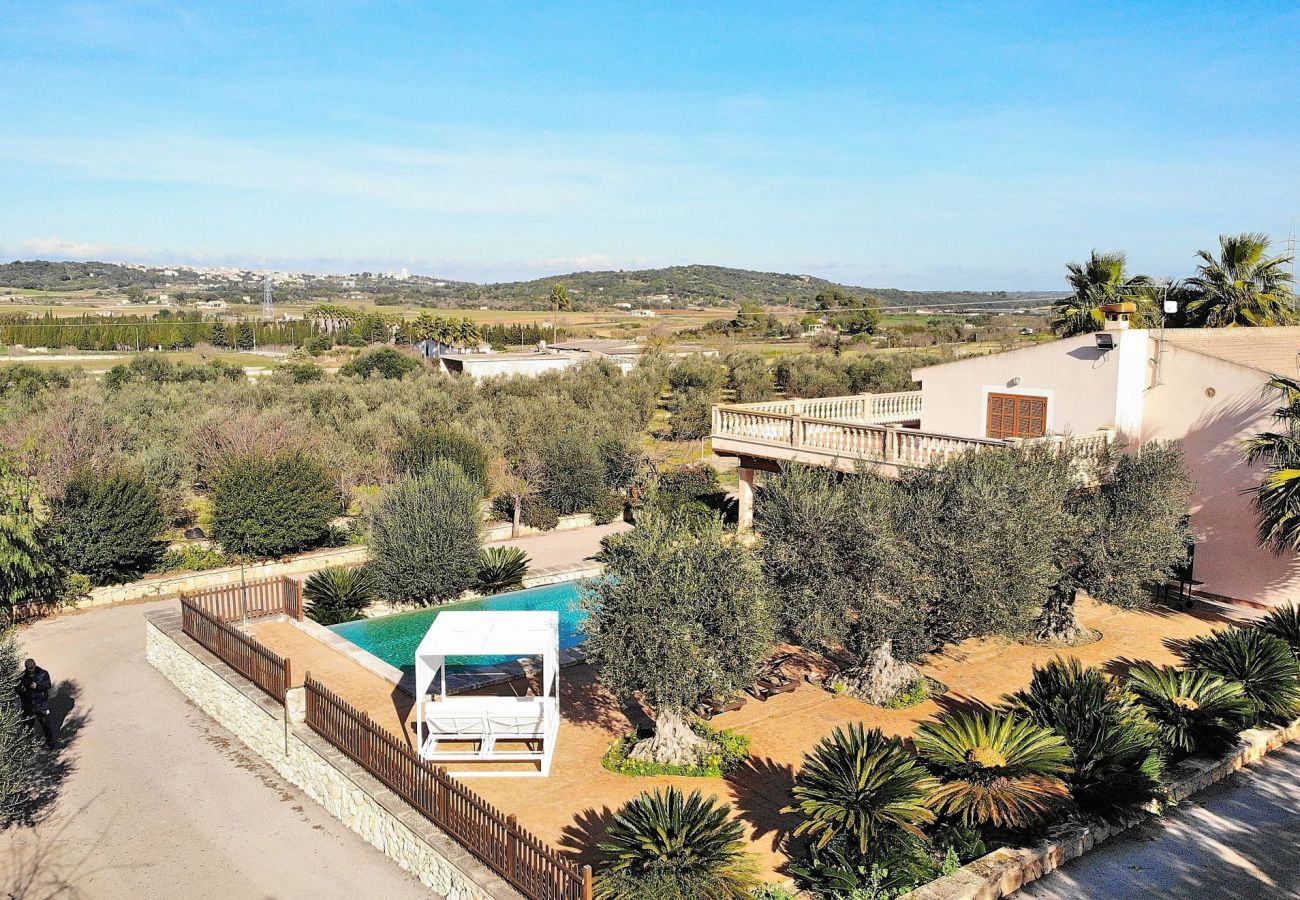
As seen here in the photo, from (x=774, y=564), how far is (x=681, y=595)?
2.27 meters

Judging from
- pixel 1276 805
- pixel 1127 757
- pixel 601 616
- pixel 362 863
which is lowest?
pixel 362 863

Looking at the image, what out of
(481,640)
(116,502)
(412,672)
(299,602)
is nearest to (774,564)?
(481,640)

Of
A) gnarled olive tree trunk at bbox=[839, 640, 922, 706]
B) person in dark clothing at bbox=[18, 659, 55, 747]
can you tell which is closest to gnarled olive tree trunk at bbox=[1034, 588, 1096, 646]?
gnarled olive tree trunk at bbox=[839, 640, 922, 706]

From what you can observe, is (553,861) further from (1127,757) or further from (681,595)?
(1127,757)

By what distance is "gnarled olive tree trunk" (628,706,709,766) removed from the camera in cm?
1087

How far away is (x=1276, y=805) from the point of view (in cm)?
1043

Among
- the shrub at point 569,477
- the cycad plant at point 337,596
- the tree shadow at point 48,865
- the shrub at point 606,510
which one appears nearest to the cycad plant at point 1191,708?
the tree shadow at point 48,865

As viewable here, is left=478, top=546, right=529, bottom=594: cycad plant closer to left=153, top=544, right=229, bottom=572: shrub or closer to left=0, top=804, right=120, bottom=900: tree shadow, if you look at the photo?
left=153, top=544, right=229, bottom=572: shrub

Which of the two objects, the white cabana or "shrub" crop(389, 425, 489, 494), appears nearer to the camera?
the white cabana

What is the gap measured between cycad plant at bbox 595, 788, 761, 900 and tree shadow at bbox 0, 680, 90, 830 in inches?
305

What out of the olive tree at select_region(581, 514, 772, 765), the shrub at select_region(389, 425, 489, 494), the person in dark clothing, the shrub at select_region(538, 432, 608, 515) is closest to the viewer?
the olive tree at select_region(581, 514, 772, 765)

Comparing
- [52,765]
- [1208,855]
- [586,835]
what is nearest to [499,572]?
[52,765]

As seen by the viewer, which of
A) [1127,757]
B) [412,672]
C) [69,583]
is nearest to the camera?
[1127,757]

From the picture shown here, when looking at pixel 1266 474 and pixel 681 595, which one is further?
pixel 1266 474
